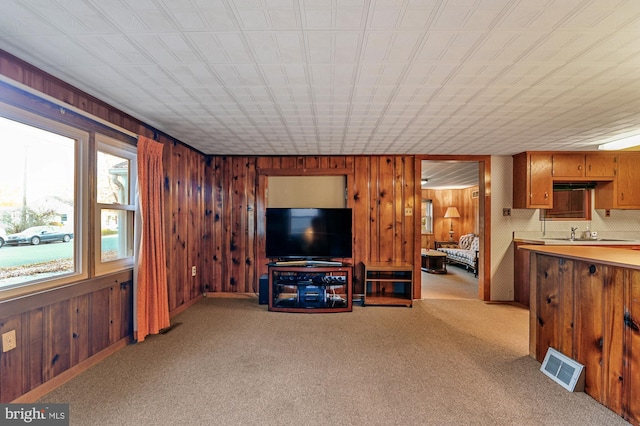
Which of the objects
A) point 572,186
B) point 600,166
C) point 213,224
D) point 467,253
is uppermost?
point 600,166

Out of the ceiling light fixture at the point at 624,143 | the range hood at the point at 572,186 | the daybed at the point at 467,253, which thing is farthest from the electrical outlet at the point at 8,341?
the daybed at the point at 467,253

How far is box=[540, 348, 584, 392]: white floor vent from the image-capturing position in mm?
2002

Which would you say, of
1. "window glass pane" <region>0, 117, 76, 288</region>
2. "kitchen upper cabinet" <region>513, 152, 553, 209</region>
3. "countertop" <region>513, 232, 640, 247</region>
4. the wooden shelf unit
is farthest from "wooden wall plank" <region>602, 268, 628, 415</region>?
"window glass pane" <region>0, 117, 76, 288</region>

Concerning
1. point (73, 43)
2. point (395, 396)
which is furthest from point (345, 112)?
point (395, 396)

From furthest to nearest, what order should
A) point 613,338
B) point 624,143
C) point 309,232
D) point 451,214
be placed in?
point 451,214 → point 309,232 → point 624,143 → point 613,338

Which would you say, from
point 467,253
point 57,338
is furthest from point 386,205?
point 57,338

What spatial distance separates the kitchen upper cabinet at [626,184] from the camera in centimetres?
402

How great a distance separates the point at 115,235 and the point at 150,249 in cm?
35

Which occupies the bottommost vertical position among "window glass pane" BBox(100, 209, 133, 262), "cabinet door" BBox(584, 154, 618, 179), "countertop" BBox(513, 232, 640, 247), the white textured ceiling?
"countertop" BBox(513, 232, 640, 247)

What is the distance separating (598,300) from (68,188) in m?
4.13

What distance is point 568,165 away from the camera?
4.05 meters

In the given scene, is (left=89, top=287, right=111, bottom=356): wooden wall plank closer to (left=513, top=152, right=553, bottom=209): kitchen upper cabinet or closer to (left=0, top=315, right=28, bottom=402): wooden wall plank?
(left=0, top=315, right=28, bottom=402): wooden wall plank

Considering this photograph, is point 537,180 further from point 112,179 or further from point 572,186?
point 112,179

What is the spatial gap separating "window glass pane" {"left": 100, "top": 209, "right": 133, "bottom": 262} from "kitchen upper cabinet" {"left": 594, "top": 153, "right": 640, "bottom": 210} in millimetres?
6530
